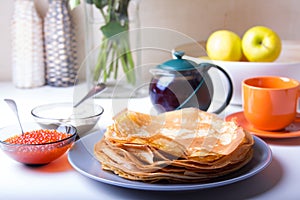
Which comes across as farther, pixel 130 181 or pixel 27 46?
pixel 27 46

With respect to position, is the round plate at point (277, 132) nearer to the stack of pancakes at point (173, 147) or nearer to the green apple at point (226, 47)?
the stack of pancakes at point (173, 147)

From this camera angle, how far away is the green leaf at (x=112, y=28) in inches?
47.6

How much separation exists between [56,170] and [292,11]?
3.08 feet

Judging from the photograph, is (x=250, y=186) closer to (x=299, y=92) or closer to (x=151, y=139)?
(x=151, y=139)

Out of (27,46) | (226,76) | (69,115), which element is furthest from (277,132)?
(27,46)

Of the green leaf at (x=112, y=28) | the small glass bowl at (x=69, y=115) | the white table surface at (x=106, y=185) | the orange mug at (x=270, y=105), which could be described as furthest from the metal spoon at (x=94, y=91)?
the orange mug at (x=270, y=105)

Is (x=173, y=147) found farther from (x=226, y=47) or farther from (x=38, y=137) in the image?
(x=226, y=47)

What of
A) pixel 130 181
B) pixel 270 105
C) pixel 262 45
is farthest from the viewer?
pixel 262 45

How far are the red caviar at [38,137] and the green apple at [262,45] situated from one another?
1.74 feet

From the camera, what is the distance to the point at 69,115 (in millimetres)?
1020

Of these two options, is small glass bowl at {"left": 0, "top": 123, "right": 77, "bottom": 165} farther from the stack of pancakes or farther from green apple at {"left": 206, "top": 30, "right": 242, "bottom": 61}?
green apple at {"left": 206, "top": 30, "right": 242, "bottom": 61}

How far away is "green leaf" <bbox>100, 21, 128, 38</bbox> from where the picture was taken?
1.21 metres

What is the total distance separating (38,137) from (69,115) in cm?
21

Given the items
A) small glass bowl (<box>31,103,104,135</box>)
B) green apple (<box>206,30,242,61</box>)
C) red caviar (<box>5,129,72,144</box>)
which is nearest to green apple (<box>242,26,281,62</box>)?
green apple (<box>206,30,242,61</box>)
